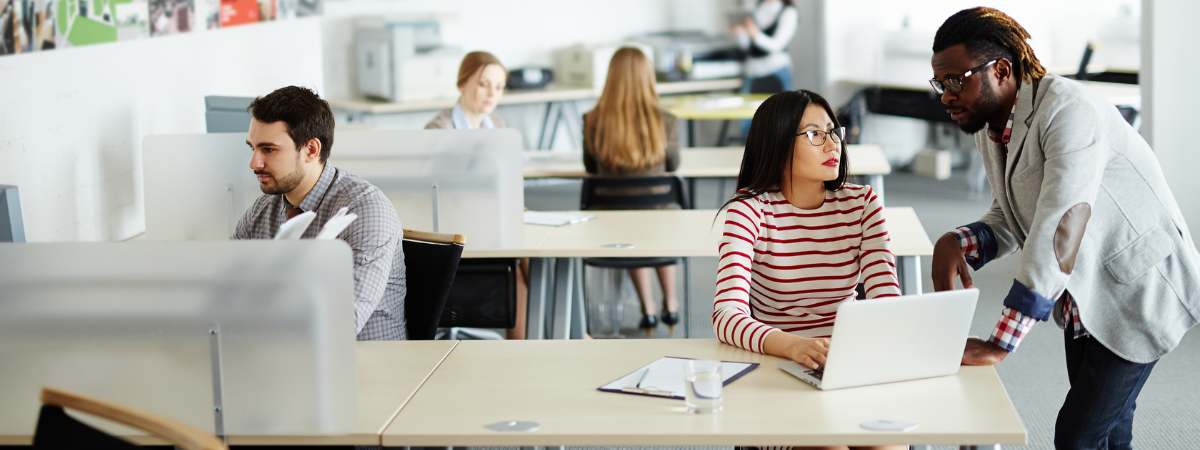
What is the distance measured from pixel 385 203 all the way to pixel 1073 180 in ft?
4.11

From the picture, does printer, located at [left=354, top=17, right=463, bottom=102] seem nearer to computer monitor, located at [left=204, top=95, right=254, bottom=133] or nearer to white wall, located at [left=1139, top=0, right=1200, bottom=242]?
computer monitor, located at [left=204, top=95, right=254, bottom=133]

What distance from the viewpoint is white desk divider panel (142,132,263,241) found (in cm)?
276

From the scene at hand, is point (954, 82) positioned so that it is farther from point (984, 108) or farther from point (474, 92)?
point (474, 92)

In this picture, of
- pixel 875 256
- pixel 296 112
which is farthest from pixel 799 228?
pixel 296 112

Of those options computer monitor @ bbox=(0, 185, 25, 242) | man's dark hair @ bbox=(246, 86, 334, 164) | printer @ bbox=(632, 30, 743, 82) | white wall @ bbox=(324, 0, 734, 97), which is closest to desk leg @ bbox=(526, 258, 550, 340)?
man's dark hair @ bbox=(246, 86, 334, 164)

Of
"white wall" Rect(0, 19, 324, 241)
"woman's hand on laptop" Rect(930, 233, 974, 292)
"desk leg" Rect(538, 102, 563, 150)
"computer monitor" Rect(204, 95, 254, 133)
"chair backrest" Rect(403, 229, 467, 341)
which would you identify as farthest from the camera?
"desk leg" Rect(538, 102, 563, 150)

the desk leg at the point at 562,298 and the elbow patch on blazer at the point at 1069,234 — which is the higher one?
the elbow patch on blazer at the point at 1069,234

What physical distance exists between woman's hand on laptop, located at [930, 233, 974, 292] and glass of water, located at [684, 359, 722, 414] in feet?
1.86

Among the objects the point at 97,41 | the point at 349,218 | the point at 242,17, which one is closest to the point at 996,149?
the point at 349,218

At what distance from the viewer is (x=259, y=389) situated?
1445mm

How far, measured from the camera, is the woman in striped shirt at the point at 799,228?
6.05 feet

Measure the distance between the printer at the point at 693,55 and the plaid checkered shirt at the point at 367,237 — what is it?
506 cm

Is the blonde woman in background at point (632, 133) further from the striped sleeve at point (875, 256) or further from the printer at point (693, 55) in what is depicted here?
the printer at point (693, 55)

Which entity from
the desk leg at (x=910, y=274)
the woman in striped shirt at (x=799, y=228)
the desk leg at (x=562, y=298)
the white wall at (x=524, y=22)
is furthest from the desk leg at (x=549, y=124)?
the woman in striped shirt at (x=799, y=228)
